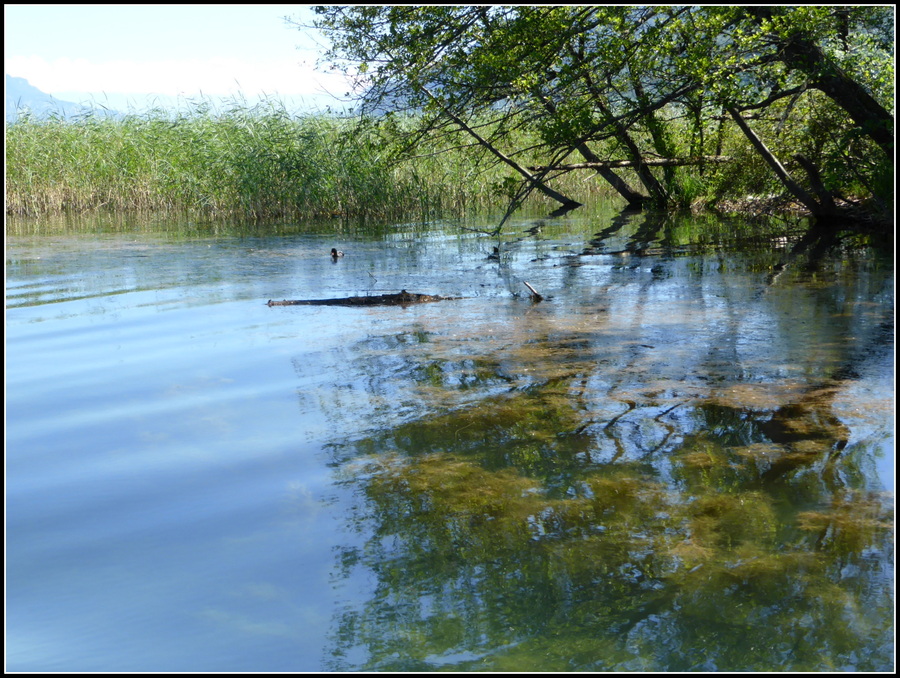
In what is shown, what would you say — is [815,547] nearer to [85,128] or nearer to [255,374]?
[255,374]

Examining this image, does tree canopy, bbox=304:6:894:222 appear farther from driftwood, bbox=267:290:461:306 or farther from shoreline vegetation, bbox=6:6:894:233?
driftwood, bbox=267:290:461:306

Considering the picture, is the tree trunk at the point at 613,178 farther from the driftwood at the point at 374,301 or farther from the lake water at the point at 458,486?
the lake water at the point at 458,486

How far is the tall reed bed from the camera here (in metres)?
15.9

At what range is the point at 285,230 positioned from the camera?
14.3 m

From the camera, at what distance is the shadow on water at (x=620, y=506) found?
237cm

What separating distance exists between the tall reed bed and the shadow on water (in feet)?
35.0

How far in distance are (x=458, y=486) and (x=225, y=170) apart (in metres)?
14.2

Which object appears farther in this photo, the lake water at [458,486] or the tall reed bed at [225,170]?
the tall reed bed at [225,170]

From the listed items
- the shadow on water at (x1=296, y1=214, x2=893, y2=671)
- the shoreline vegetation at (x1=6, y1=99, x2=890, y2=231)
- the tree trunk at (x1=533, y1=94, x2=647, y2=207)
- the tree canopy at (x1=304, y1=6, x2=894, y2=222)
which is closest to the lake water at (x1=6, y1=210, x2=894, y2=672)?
the shadow on water at (x1=296, y1=214, x2=893, y2=671)

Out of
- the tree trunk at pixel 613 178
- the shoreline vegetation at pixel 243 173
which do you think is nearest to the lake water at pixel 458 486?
the tree trunk at pixel 613 178

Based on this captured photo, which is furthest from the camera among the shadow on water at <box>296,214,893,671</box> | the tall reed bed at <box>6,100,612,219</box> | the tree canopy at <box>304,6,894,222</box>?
the tall reed bed at <box>6,100,612,219</box>

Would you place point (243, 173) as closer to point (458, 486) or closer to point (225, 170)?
point (225, 170)

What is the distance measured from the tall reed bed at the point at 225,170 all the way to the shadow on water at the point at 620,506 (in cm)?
1068

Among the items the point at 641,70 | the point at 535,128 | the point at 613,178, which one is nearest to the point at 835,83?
the point at 641,70
